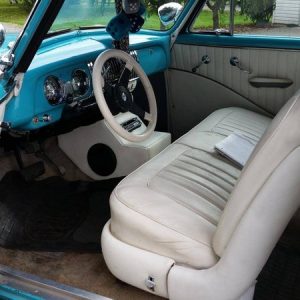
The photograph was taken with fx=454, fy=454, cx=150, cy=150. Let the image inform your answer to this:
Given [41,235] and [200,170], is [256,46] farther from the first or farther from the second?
[41,235]

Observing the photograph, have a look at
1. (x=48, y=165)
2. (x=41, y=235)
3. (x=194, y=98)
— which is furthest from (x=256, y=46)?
(x=41, y=235)

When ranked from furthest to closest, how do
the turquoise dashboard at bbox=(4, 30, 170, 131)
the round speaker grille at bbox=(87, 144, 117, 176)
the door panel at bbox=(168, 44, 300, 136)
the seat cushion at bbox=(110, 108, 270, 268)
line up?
1. the door panel at bbox=(168, 44, 300, 136)
2. the round speaker grille at bbox=(87, 144, 117, 176)
3. the turquoise dashboard at bbox=(4, 30, 170, 131)
4. the seat cushion at bbox=(110, 108, 270, 268)

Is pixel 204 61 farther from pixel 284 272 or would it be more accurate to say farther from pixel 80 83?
pixel 284 272

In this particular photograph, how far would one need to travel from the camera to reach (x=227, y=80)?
9.80ft

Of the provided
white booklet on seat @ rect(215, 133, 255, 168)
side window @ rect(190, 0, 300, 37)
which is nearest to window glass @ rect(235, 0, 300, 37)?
side window @ rect(190, 0, 300, 37)

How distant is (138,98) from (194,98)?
1.56 feet

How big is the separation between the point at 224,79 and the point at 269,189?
1840 mm

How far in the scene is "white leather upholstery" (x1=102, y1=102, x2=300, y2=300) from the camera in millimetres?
1255

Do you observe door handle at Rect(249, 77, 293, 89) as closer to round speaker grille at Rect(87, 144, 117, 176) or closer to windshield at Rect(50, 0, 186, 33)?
windshield at Rect(50, 0, 186, 33)

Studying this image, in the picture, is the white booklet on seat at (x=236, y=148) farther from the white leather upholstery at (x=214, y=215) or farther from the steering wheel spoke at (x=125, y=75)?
the steering wheel spoke at (x=125, y=75)

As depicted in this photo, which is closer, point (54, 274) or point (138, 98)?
point (54, 274)

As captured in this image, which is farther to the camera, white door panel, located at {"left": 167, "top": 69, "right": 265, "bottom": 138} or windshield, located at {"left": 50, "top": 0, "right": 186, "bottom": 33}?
white door panel, located at {"left": 167, "top": 69, "right": 265, "bottom": 138}

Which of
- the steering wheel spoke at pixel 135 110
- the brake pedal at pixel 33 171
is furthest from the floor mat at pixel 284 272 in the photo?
the brake pedal at pixel 33 171

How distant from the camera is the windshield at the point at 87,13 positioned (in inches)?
99.3
